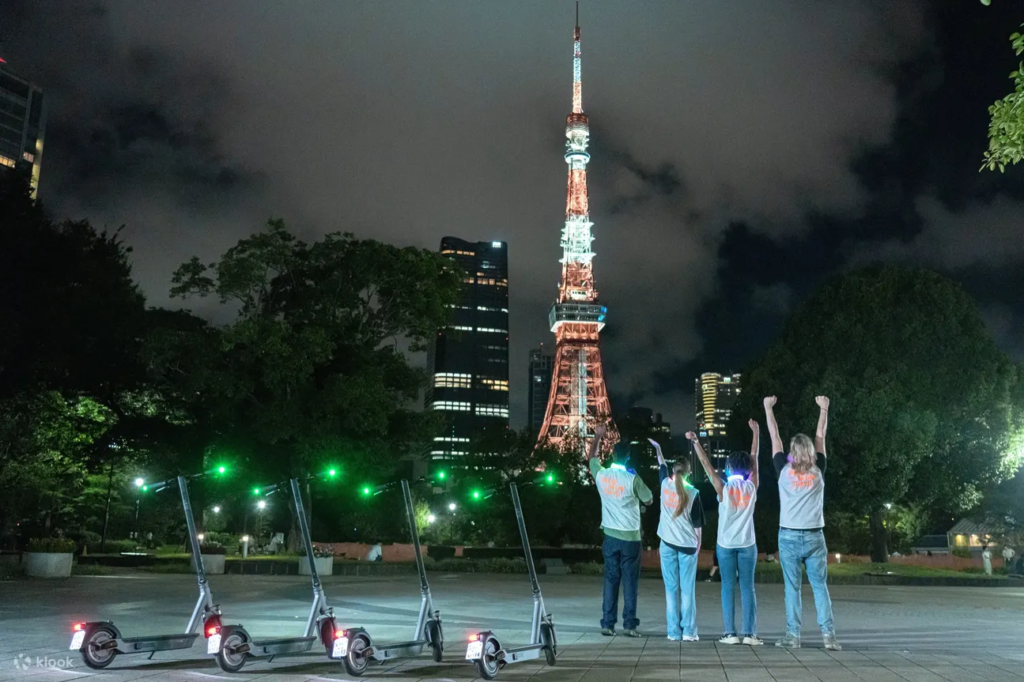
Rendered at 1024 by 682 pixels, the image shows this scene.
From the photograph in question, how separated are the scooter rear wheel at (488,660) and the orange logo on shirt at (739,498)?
10.9ft

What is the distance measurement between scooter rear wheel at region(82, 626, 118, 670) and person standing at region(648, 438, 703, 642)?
5.50 meters

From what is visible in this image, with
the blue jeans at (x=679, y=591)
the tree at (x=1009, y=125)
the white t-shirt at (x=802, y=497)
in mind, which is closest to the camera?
the tree at (x=1009, y=125)

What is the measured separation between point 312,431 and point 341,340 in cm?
342

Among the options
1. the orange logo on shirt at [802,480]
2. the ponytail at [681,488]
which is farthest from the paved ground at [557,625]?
the orange logo on shirt at [802,480]

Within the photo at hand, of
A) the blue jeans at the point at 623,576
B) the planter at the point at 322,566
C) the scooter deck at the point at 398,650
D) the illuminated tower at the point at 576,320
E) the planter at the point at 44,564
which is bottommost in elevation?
the planter at the point at 322,566

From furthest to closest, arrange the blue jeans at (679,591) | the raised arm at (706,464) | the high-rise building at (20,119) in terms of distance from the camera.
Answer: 1. the high-rise building at (20,119)
2. the blue jeans at (679,591)
3. the raised arm at (706,464)

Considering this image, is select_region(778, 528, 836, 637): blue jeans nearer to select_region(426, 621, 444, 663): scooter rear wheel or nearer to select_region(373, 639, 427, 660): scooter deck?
select_region(426, 621, 444, 663): scooter rear wheel

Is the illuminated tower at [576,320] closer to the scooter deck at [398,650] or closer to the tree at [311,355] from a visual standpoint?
the tree at [311,355]

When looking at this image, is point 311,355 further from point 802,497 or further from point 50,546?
point 802,497

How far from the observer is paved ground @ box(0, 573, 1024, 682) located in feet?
22.2

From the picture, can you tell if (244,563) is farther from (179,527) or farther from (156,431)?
(179,527)

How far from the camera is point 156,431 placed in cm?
2678

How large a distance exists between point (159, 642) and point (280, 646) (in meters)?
1.02

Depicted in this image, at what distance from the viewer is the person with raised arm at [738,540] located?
8.79 meters
